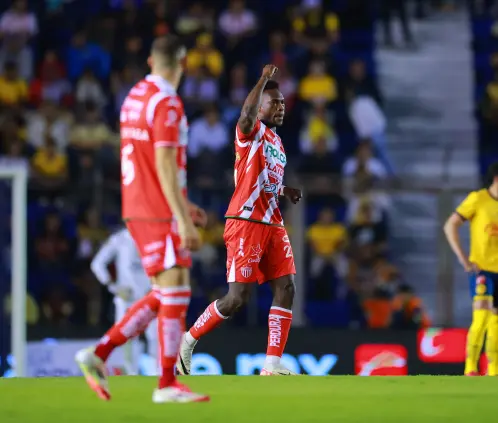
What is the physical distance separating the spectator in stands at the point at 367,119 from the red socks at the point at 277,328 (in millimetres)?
→ 9301

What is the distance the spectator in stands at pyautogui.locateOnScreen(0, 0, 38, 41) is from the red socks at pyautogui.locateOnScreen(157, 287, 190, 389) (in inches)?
500

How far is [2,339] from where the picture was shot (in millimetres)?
13102

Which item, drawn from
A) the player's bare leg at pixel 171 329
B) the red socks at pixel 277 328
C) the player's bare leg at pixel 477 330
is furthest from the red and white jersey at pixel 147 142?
the player's bare leg at pixel 477 330

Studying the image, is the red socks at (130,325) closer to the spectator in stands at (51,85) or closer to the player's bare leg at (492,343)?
the player's bare leg at (492,343)

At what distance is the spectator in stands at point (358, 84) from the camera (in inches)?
739

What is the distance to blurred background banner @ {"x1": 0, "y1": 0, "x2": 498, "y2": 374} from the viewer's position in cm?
1398

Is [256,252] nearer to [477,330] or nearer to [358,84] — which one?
[477,330]

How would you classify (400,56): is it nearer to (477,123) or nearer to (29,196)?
(477,123)

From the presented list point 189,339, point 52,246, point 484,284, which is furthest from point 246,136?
point 52,246

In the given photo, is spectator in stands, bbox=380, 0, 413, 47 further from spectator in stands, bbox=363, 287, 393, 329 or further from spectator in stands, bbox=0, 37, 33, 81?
spectator in stands, bbox=363, 287, 393, 329

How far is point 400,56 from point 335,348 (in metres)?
8.84

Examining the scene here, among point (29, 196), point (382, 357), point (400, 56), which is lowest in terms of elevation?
point (382, 357)

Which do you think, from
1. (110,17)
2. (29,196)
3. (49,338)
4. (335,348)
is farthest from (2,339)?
(110,17)

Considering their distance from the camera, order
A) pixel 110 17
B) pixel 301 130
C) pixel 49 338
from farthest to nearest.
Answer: pixel 110 17 → pixel 301 130 → pixel 49 338
